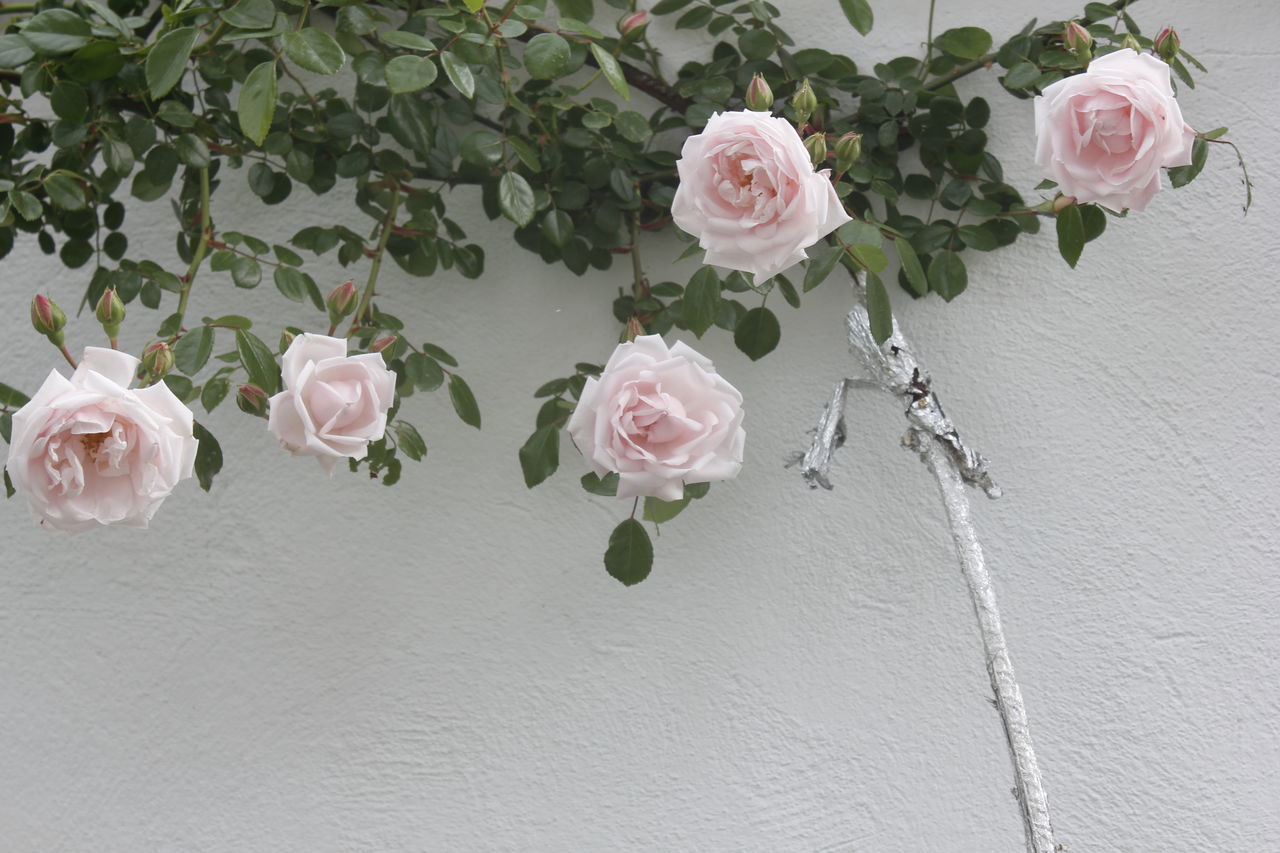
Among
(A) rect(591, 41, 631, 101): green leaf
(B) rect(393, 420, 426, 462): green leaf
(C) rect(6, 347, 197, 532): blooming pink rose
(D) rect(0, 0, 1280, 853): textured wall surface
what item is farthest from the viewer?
(D) rect(0, 0, 1280, 853): textured wall surface

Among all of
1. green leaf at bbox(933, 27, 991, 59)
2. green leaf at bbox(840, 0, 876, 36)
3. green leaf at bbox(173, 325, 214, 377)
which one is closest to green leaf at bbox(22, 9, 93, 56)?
green leaf at bbox(173, 325, 214, 377)

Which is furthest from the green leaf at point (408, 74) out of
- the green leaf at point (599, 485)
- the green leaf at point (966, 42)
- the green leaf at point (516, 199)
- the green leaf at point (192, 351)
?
the green leaf at point (966, 42)

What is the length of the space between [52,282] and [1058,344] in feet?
3.31

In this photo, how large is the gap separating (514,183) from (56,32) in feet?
1.06

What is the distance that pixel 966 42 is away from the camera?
2.97 ft

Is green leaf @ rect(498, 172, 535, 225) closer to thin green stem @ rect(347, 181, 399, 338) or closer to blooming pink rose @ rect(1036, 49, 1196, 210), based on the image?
thin green stem @ rect(347, 181, 399, 338)

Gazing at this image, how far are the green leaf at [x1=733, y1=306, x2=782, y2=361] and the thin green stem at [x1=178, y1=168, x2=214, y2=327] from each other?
438mm

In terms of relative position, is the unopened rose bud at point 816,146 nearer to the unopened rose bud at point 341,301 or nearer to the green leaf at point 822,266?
the green leaf at point 822,266

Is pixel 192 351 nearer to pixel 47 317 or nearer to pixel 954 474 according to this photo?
pixel 47 317

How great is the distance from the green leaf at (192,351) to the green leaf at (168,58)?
159 mm

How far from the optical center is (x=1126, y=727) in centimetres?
101

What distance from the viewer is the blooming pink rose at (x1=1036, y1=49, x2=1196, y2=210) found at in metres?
0.72

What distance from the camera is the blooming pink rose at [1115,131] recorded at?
28.2 inches

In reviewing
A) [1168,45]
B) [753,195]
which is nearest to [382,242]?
[753,195]
